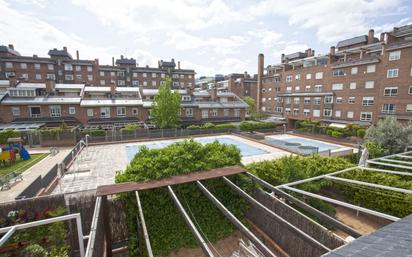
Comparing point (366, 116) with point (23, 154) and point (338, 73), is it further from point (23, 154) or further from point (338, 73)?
point (23, 154)

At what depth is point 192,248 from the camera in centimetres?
852

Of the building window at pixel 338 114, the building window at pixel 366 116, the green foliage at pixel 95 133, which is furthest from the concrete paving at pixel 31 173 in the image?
the building window at pixel 338 114

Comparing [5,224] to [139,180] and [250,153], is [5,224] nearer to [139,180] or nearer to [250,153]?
[139,180]

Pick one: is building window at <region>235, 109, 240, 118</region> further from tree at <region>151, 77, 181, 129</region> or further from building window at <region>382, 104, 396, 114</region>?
building window at <region>382, 104, 396, 114</region>

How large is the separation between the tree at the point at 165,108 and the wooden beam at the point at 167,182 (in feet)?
82.0

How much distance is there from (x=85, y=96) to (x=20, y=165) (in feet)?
74.3

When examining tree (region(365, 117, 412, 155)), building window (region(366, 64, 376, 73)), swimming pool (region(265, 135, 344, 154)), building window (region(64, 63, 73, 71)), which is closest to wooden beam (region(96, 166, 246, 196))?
swimming pool (region(265, 135, 344, 154))

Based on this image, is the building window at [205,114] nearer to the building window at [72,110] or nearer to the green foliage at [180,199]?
the building window at [72,110]

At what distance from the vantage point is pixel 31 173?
17000mm

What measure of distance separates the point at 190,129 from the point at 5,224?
91.3 ft

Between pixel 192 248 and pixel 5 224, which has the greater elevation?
pixel 5 224

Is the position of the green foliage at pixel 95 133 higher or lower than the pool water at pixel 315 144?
higher

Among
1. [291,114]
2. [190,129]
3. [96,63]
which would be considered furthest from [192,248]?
[96,63]

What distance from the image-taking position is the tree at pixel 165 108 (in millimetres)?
33031
